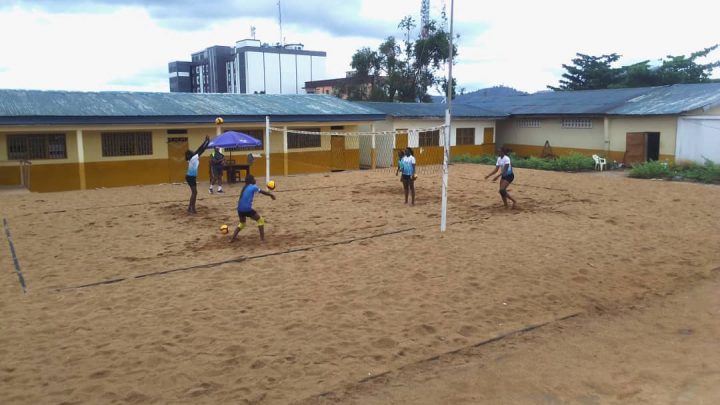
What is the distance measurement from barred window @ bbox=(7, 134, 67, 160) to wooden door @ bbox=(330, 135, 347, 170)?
34.1ft

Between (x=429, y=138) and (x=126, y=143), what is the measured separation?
1364cm

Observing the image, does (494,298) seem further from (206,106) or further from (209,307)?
(206,106)

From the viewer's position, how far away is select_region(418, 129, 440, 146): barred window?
26.9m

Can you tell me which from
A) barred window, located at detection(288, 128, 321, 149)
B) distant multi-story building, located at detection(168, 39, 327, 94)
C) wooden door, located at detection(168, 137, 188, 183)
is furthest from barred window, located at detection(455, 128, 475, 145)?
distant multi-story building, located at detection(168, 39, 327, 94)

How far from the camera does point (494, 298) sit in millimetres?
6824

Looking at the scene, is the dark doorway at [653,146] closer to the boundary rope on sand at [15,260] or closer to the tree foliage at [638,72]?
the tree foliage at [638,72]

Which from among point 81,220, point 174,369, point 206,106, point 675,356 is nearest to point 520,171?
point 206,106

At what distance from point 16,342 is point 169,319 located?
143 cm

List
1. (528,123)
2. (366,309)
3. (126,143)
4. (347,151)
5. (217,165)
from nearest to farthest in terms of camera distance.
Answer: (366,309), (217,165), (126,143), (347,151), (528,123)

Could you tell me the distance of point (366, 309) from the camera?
21.1 feet

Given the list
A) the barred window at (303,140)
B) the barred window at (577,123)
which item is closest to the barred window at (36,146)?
the barred window at (303,140)

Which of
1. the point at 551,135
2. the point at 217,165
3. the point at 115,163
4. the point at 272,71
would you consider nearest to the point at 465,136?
the point at 551,135

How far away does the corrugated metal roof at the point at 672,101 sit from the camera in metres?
21.6

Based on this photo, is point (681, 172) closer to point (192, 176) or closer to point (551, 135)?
point (551, 135)
